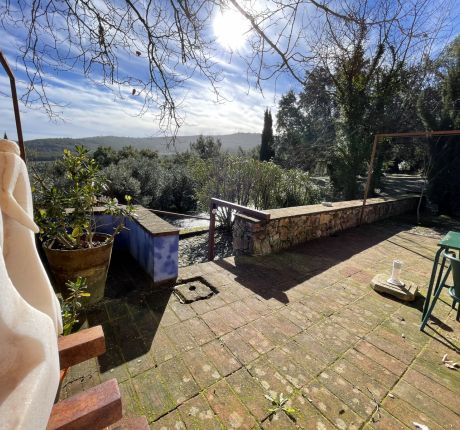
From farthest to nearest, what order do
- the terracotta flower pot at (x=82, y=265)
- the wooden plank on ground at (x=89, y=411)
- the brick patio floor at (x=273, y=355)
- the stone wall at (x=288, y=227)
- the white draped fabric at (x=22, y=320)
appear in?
the stone wall at (x=288, y=227), the terracotta flower pot at (x=82, y=265), the brick patio floor at (x=273, y=355), the wooden plank on ground at (x=89, y=411), the white draped fabric at (x=22, y=320)

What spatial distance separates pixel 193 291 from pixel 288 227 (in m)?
Result: 2.20

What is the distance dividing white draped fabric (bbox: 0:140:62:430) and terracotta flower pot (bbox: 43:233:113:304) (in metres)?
1.60

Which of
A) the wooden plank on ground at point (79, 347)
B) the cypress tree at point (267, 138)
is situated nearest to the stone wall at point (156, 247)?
the wooden plank on ground at point (79, 347)

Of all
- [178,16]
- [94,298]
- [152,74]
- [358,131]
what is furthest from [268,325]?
[358,131]

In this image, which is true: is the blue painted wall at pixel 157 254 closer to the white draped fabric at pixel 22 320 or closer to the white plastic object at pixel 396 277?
the white draped fabric at pixel 22 320

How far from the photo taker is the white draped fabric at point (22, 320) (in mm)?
537

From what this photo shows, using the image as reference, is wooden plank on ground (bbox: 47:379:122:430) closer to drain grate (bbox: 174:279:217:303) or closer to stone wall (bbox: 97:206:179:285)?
drain grate (bbox: 174:279:217:303)

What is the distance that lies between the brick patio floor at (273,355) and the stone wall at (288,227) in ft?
2.61

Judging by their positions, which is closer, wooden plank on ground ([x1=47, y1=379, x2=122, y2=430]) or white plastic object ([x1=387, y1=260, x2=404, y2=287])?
wooden plank on ground ([x1=47, y1=379, x2=122, y2=430])

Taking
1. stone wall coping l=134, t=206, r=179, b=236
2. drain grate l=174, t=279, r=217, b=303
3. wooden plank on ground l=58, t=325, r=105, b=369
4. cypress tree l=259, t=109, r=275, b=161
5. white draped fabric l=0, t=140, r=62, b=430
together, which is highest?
cypress tree l=259, t=109, r=275, b=161

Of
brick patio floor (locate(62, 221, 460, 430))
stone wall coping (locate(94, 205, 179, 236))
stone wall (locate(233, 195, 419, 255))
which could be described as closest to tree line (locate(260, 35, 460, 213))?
stone wall (locate(233, 195, 419, 255))

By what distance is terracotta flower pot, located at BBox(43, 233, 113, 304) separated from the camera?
2.14m

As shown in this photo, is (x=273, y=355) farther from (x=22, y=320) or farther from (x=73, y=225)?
(x=73, y=225)

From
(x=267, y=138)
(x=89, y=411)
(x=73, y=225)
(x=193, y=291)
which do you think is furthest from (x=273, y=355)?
(x=267, y=138)
